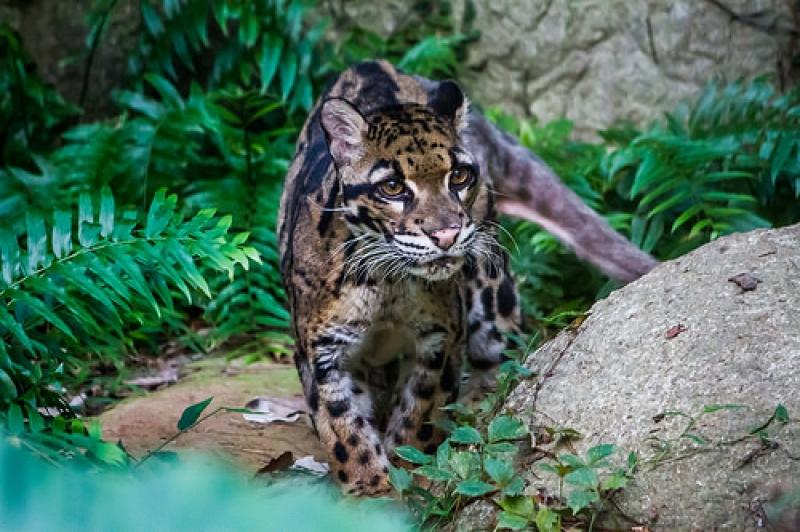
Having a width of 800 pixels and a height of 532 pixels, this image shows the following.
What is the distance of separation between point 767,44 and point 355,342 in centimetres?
557

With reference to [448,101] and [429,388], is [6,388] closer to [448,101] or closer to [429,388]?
[429,388]

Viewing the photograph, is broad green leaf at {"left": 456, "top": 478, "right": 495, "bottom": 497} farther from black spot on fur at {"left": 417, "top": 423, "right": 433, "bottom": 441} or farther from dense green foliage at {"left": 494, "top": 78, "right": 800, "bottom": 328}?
dense green foliage at {"left": 494, "top": 78, "right": 800, "bottom": 328}

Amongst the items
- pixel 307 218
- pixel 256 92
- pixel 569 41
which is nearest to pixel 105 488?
pixel 307 218

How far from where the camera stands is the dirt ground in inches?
221

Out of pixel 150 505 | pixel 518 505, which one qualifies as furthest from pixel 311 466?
pixel 150 505

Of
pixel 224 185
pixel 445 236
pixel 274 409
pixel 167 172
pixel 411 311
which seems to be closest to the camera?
pixel 445 236

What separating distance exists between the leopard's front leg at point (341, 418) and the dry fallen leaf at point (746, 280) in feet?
6.02

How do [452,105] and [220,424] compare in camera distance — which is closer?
[452,105]

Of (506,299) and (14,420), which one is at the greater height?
(14,420)

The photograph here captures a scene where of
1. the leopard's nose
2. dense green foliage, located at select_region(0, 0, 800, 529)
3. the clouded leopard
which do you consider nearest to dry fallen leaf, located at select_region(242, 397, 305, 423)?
the clouded leopard

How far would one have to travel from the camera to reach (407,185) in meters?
5.02

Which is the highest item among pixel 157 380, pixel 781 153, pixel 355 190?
pixel 355 190

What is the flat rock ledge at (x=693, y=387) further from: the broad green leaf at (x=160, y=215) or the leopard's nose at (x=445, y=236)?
the broad green leaf at (x=160, y=215)

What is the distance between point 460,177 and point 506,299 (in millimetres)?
1511
